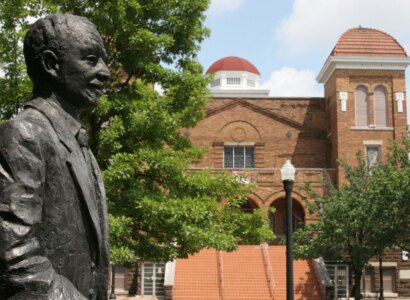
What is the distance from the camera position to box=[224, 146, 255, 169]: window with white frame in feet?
119

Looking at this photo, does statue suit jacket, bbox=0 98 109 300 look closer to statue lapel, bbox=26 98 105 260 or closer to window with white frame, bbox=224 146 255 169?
statue lapel, bbox=26 98 105 260

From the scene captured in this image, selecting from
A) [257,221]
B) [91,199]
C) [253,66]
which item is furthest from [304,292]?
[253,66]

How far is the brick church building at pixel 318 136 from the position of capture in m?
27.7

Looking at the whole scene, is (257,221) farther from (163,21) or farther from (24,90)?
(24,90)

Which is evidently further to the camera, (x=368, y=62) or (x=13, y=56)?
(x=368, y=62)

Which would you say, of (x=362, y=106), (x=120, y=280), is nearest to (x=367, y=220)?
(x=362, y=106)

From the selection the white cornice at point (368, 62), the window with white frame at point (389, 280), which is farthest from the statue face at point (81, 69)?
the white cornice at point (368, 62)

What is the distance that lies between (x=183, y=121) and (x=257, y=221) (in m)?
2.62

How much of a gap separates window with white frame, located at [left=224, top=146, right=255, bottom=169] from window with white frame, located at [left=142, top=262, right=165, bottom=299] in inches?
428

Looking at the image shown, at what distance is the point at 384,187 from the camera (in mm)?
22438

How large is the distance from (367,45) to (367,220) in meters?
15.3

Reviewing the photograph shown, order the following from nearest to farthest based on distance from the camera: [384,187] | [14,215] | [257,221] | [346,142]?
[14,215] < [257,221] < [384,187] < [346,142]

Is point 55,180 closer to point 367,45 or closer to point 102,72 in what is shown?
point 102,72

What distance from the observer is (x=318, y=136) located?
3650cm
